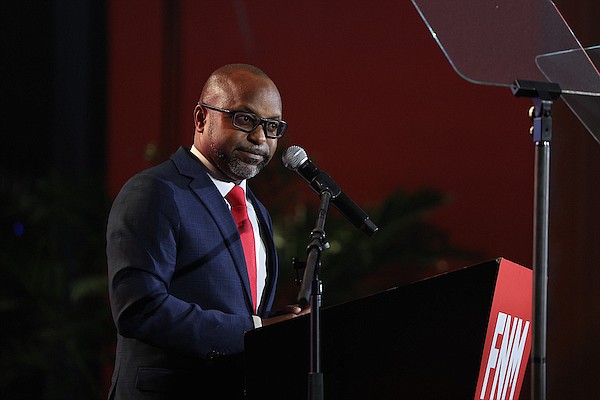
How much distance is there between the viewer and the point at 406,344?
1945 millimetres

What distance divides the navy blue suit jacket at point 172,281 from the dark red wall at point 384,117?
8.10ft

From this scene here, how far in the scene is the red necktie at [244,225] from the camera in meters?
2.52

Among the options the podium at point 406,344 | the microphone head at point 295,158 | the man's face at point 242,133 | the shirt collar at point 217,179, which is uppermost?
the man's face at point 242,133

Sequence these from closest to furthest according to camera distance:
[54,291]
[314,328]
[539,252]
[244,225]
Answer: [539,252] → [314,328] → [244,225] → [54,291]

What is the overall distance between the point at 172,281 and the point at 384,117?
130 inches

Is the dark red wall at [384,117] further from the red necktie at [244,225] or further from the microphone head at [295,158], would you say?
the microphone head at [295,158]

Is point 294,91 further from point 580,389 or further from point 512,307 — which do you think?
point 512,307

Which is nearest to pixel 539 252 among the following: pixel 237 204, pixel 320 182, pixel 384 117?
pixel 320 182

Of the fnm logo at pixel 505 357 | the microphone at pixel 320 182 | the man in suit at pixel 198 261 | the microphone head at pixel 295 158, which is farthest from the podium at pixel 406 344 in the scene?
the microphone head at pixel 295 158

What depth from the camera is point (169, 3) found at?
5.77 metres

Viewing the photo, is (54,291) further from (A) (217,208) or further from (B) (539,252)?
(B) (539,252)

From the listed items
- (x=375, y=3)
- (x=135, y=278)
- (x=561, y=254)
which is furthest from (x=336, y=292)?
(x=135, y=278)

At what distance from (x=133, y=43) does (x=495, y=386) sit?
14.1 feet

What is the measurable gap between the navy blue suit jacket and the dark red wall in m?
2.47
